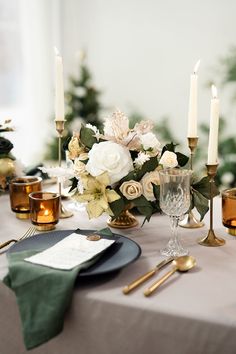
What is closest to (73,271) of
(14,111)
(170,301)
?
(170,301)

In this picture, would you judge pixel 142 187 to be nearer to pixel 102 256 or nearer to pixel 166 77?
pixel 102 256

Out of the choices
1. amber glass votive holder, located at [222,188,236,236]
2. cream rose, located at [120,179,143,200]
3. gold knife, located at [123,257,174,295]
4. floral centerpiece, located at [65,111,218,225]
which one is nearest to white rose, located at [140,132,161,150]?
floral centerpiece, located at [65,111,218,225]

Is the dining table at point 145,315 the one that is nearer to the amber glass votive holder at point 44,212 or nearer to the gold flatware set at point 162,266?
the gold flatware set at point 162,266

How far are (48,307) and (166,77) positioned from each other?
2.81m

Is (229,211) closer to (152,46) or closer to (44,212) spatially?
(44,212)

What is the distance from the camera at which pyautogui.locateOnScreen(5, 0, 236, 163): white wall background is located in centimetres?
333

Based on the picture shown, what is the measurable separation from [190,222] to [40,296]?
1.88ft

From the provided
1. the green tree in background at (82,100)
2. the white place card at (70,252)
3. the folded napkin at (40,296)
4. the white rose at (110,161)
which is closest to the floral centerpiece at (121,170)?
the white rose at (110,161)

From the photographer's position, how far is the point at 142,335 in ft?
2.97

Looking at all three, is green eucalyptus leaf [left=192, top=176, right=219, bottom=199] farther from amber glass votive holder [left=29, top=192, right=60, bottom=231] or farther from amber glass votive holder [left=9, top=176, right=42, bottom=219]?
amber glass votive holder [left=9, top=176, right=42, bottom=219]

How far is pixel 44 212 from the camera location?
4.31 feet

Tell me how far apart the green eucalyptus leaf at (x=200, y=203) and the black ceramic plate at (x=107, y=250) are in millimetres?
218

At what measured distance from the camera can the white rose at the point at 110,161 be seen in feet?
4.00

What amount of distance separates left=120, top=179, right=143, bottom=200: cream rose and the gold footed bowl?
13 cm
